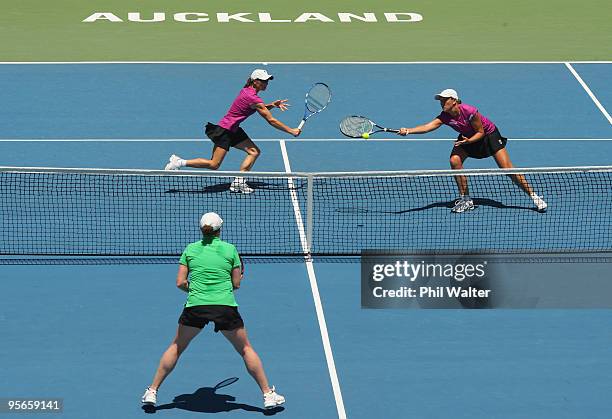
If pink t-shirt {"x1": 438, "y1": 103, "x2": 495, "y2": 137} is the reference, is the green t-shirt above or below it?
below

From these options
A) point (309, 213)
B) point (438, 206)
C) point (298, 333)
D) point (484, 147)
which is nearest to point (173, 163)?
point (309, 213)

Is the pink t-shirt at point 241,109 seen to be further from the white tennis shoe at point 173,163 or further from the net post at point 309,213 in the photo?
the net post at point 309,213

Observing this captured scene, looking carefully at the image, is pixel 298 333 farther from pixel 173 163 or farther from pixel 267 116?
pixel 173 163

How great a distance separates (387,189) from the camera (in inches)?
798

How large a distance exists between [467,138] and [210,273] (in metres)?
7.38

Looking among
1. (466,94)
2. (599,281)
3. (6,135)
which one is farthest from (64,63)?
(599,281)

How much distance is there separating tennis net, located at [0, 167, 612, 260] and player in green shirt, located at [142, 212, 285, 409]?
4.19 metres

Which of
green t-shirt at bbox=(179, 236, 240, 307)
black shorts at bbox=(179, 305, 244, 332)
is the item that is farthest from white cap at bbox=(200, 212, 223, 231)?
black shorts at bbox=(179, 305, 244, 332)

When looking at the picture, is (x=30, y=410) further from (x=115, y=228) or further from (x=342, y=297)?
(x=115, y=228)

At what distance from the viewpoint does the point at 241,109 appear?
20359 mm

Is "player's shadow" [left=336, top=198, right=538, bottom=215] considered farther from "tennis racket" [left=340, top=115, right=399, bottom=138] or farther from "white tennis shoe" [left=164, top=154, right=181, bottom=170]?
"white tennis shoe" [left=164, top=154, right=181, bottom=170]

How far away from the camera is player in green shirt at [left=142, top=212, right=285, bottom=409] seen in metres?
13.0
